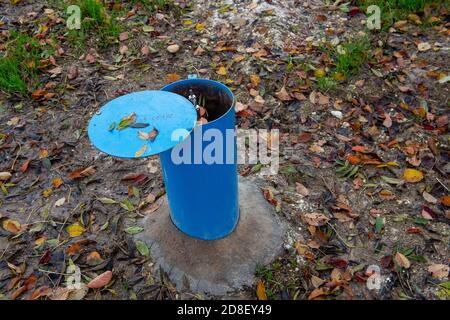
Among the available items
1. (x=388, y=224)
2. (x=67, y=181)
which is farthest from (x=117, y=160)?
(x=388, y=224)

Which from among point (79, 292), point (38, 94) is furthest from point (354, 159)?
point (38, 94)

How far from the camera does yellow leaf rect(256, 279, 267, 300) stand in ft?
6.60

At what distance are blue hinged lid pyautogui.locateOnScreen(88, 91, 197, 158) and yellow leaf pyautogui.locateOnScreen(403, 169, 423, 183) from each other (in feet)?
4.99

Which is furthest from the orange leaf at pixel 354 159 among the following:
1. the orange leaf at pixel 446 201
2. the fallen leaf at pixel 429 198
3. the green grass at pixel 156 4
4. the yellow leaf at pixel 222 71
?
the green grass at pixel 156 4

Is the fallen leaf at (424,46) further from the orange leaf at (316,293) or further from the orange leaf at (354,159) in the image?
the orange leaf at (316,293)

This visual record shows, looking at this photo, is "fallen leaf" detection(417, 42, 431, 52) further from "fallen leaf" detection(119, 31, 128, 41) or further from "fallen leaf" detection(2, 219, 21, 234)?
"fallen leaf" detection(2, 219, 21, 234)

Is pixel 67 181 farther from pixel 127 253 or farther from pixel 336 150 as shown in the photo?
pixel 336 150

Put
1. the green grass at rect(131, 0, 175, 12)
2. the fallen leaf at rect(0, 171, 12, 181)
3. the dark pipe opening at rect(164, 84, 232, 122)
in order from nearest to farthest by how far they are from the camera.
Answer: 1. the dark pipe opening at rect(164, 84, 232, 122)
2. the fallen leaf at rect(0, 171, 12, 181)
3. the green grass at rect(131, 0, 175, 12)

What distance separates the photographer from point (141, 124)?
160 cm

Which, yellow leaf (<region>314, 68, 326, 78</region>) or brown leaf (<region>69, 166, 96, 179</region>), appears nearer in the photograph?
brown leaf (<region>69, 166, 96, 179</region>)

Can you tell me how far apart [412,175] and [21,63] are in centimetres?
307

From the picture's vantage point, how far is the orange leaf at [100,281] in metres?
2.08

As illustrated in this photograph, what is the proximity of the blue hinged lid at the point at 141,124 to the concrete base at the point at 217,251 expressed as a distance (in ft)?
2.60

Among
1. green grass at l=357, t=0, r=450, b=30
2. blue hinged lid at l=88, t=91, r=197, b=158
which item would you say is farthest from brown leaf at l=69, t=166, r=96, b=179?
green grass at l=357, t=0, r=450, b=30
